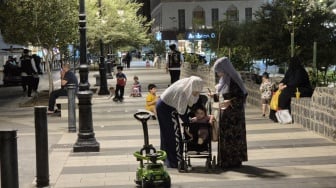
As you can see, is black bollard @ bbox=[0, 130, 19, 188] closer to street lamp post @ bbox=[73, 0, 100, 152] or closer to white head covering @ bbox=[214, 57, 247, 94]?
white head covering @ bbox=[214, 57, 247, 94]

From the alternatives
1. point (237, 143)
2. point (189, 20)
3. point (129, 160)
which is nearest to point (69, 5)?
point (129, 160)

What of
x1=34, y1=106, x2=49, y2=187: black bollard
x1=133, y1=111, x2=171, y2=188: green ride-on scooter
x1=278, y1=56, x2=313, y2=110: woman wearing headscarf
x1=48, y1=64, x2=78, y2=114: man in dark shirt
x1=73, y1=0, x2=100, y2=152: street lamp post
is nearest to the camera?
x1=133, y1=111, x2=171, y2=188: green ride-on scooter

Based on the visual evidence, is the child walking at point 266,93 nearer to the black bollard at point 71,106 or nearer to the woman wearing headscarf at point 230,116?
the black bollard at point 71,106

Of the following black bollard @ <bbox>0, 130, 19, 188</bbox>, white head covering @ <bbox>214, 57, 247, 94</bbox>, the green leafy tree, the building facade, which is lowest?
black bollard @ <bbox>0, 130, 19, 188</bbox>

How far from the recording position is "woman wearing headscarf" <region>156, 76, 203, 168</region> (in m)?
8.29

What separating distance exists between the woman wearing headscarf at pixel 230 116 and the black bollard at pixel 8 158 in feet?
11.4

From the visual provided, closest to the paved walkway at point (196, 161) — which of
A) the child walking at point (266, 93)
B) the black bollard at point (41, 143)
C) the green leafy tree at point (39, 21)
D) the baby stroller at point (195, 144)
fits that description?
the baby stroller at point (195, 144)

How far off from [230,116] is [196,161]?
1.16m

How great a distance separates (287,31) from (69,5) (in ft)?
31.3

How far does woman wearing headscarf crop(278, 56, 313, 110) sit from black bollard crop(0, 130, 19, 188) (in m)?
8.48

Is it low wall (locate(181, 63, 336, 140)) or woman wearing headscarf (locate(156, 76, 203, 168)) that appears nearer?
woman wearing headscarf (locate(156, 76, 203, 168))

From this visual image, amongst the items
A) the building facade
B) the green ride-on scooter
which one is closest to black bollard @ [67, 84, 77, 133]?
the green ride-on scooter

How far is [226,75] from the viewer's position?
8492 mm

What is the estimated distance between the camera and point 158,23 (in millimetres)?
89562
